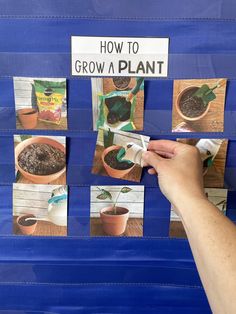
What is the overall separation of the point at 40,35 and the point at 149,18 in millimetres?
233

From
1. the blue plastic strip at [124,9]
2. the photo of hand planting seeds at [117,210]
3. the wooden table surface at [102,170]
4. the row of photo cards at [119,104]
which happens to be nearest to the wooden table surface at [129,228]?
the photo of hand planting seeds at [117,210]

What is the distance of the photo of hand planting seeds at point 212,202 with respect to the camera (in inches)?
37.1

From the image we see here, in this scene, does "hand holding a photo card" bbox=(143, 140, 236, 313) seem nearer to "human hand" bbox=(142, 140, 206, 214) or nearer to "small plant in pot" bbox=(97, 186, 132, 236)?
"human hand" bbox=(142, 140, 206, 214)

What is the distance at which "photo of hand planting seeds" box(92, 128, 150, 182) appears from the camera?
0.91 m

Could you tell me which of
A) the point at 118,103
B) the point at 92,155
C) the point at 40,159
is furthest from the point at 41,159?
the point at 118,103

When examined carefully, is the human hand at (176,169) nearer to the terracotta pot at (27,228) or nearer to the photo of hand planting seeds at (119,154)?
the photo of hand planting seeds at (119,154)

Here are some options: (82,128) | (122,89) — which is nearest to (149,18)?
(122,89)

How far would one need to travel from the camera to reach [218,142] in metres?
0.91

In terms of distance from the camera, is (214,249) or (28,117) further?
(28,117)

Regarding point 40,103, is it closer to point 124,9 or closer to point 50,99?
point 50,99

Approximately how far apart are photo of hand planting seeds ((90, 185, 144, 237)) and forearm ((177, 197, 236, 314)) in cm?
22

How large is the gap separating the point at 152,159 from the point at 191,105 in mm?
149

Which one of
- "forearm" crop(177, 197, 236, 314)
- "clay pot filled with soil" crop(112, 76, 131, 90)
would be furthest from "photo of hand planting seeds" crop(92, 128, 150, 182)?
"forearm" crop(177, 197, 236, 314)

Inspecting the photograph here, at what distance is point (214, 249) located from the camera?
649mm
